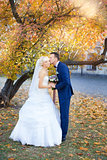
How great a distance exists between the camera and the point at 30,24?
354 inches

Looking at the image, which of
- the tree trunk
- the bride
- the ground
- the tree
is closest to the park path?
the ground

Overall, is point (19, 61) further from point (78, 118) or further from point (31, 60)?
point (78, 118)

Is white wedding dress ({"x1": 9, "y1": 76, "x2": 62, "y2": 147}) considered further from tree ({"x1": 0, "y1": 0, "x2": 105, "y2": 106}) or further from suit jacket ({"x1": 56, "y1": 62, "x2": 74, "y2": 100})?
tree ({"x1": 0, "y1": 0, "x2": 105, "y2": 106})

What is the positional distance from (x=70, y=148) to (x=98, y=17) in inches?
226

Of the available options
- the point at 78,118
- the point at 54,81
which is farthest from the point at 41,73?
the point at 78,118

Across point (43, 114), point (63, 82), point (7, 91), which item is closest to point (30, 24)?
point (7, 91)

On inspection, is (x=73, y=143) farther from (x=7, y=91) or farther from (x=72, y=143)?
(x=7, y=91)

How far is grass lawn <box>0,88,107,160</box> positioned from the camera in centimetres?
476

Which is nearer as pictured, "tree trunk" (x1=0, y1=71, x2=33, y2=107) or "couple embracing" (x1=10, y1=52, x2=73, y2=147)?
"couple embracing" (x1=10, y1=52, x2=73, y2=147)

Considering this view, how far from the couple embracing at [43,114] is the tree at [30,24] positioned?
3.02 m

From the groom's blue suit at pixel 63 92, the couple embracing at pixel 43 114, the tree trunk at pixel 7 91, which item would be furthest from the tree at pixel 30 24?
the groom's blue suit at pixel 63 92

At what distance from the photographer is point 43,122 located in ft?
17.5

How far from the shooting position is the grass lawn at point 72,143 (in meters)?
4.76

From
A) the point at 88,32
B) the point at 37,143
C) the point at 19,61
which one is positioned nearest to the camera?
the point at 37,143
